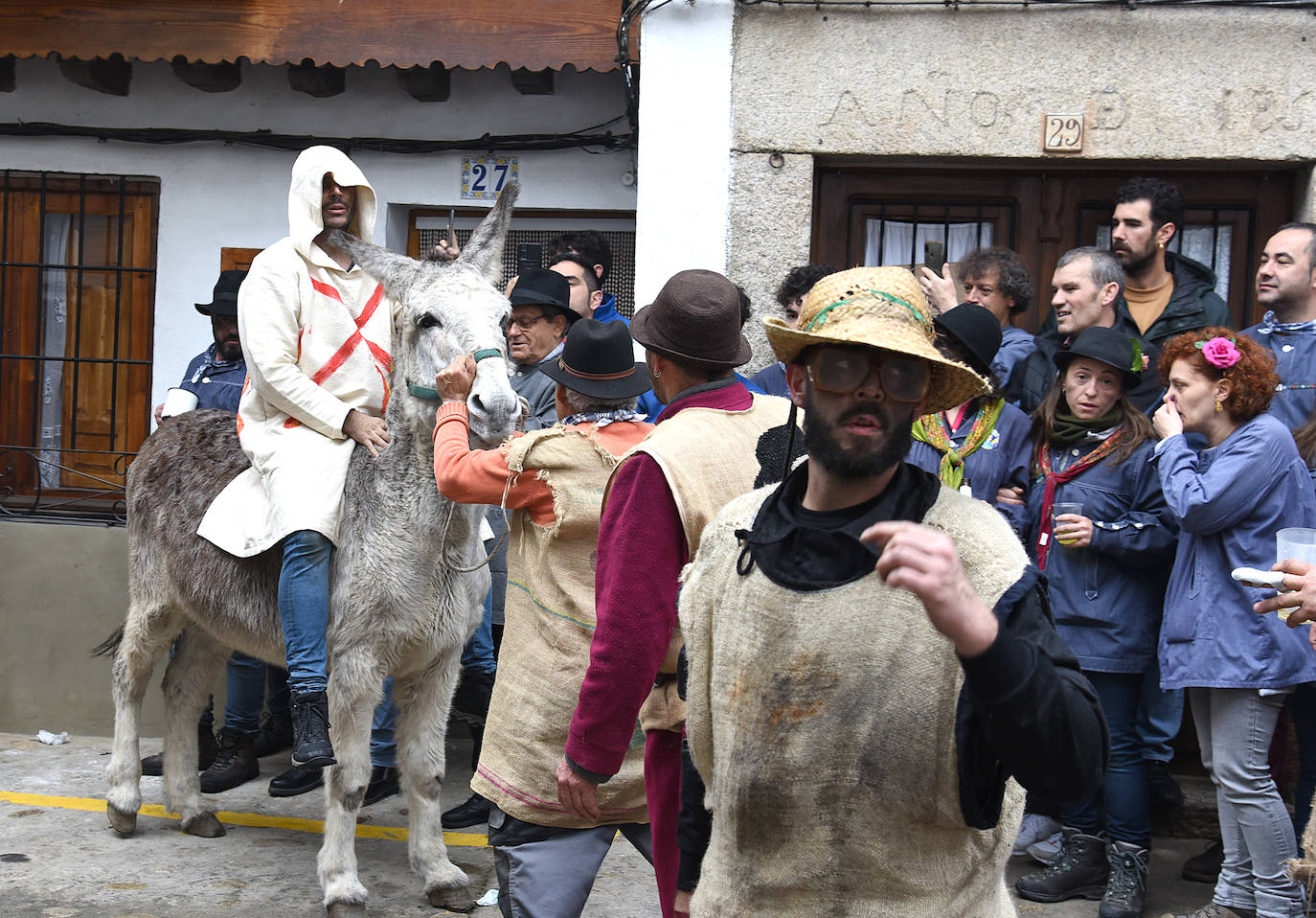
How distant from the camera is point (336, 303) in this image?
17.8 ft

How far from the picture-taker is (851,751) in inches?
79.0

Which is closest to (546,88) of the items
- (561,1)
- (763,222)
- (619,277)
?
(561,1)

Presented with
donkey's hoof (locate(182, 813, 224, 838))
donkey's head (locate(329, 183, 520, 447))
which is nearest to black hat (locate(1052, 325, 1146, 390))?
donkey's head (locate(329, 183, 520, 447))

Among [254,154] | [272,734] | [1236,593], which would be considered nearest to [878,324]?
[1236,593]

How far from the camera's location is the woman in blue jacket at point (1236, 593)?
453cm

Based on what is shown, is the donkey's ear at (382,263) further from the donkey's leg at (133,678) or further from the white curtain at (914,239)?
the white curtain at (914,239)

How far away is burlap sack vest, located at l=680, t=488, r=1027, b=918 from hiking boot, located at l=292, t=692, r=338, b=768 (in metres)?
3.07

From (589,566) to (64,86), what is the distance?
7310 mm

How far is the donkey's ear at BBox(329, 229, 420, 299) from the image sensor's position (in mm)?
5000

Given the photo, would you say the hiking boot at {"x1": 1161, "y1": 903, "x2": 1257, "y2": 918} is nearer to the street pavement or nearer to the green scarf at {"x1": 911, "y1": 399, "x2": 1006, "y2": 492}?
the street pavement

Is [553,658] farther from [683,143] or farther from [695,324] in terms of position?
[683,143]

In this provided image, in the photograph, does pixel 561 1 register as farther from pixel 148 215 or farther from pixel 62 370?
pixel 62 370

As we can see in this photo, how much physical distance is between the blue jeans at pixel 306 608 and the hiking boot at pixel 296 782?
1789 mm

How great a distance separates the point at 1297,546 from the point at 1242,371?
129cm
